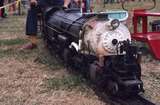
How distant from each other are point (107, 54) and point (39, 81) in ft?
5.89

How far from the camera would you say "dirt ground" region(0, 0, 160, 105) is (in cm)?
734

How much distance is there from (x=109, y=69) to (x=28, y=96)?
4.73 ft

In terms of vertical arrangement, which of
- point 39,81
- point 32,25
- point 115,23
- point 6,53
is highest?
point 115,23

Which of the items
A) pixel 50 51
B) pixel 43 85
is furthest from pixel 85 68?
pixel 50 51

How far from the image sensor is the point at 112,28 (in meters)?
7.32

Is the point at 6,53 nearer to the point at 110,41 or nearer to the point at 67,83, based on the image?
the point at 67,83

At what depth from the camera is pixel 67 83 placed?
8.24 m

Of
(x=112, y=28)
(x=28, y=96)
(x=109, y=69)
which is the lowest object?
(x=28, y=96)

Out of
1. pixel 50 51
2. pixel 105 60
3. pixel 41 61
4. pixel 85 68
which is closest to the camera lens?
pixel 105 60

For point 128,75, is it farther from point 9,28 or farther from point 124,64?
point 9,28

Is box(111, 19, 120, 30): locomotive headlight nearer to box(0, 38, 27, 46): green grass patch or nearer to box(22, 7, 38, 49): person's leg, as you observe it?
box(22, 7, 38, 49): person's leg

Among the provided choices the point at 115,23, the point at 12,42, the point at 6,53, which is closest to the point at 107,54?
the point at 115,23

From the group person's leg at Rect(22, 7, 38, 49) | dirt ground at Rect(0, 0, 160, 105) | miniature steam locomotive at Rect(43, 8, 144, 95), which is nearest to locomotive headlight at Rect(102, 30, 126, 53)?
miniature steam locomotive at Rect(43, 8, 144, 95)

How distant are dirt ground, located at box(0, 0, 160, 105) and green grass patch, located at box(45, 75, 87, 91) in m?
0.02
